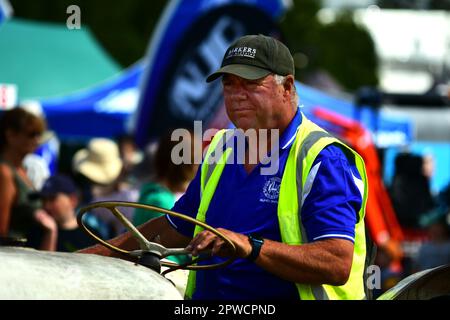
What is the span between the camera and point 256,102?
4.25m

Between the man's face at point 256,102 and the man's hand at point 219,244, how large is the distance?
0.55m

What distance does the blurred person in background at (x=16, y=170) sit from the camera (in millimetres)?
7242

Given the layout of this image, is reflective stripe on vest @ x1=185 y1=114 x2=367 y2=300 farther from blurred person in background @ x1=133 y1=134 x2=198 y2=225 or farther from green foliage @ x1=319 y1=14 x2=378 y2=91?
green foliage @ x1=319 y1=14 x2=378 y2=91

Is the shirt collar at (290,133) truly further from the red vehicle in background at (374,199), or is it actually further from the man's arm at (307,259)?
the red vehicle in background at (374,199)

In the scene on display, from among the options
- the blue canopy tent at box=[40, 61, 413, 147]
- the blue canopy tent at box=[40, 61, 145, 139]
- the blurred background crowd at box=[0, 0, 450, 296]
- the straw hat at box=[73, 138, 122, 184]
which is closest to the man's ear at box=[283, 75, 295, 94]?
the blurred background crowd at box=[0, 0, 450, 296]

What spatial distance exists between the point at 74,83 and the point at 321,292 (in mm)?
16291

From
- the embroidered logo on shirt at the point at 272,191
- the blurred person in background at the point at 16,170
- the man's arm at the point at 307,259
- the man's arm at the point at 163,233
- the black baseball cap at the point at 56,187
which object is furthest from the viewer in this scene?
the black baseball cap at the point at 56,187

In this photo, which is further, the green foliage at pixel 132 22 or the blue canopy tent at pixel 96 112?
the green foliage at pixel 132 22

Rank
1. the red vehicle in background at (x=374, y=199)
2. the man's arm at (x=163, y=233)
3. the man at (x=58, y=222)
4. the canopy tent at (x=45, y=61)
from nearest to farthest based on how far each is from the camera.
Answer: the man's arm at (x=163, y=233), the man at (x=58, y=222), the red vehicle in background at (x=374, y=199), the canopy tent at (x=45, y=61)

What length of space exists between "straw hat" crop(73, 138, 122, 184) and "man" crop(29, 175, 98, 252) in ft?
10.5

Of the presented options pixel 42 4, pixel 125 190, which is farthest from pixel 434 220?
pixel 42 4

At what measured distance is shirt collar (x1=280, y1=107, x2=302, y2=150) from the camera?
427cm

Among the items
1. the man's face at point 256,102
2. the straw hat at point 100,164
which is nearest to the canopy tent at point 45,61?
the straw hat at point 100,164
